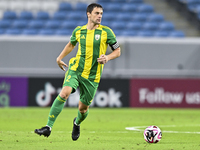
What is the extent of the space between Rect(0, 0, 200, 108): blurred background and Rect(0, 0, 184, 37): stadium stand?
0.04 metres

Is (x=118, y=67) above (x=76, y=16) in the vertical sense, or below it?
below

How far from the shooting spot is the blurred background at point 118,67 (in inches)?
586

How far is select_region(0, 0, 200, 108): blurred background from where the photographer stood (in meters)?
14.9

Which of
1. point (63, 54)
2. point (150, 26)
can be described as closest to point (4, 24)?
point (150, 26)

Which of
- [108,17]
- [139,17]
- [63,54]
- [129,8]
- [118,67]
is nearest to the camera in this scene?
[63,54]

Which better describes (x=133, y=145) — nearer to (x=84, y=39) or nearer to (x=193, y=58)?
(x=84, y=39)

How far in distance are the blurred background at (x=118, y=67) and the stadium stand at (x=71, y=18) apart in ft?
0.14

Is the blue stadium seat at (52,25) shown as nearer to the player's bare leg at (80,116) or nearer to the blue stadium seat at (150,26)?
the blue stadium seat at (150,26)

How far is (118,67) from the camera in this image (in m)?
15.8

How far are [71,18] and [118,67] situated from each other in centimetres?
451

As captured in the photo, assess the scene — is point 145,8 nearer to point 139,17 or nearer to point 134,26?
point 139,17

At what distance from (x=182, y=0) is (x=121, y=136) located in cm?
1408

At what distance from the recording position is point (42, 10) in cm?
1998

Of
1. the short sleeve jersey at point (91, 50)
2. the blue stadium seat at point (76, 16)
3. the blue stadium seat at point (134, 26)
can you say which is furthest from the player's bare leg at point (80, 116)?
the blue stadium seat at point (76, 16)
